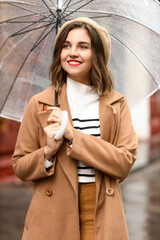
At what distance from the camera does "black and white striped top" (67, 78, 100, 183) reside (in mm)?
2744

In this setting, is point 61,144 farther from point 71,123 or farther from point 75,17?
point 75,17

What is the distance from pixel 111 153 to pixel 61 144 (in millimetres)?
302

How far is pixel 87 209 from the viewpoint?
2.73 meters

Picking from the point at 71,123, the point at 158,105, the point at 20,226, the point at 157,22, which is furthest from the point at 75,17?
the point at 158,105

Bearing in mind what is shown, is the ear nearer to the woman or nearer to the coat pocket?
the woman

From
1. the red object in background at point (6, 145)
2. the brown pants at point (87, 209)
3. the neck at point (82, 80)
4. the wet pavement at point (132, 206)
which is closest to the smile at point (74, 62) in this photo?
the neck at point (82, 80)

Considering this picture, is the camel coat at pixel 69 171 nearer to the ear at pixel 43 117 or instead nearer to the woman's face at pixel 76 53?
the ear at pixel 43 117

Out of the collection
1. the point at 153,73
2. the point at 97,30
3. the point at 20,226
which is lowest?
the point at 20,226

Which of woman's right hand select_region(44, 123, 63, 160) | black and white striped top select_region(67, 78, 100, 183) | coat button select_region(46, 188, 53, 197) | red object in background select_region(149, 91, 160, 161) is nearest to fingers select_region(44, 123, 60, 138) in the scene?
woman's right hand select_region(44, 123, 63, 160)

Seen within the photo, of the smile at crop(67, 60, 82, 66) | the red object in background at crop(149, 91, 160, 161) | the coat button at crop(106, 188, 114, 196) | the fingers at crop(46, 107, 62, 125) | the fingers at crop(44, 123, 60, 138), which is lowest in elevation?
the red object in background at crop(149, 91, 160, 161)

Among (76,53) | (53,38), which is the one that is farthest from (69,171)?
(53,38)

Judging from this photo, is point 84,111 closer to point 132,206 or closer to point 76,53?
point 76,53

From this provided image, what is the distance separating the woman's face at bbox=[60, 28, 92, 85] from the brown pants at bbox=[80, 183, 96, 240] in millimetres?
699

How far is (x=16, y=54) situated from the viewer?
10.7ft
